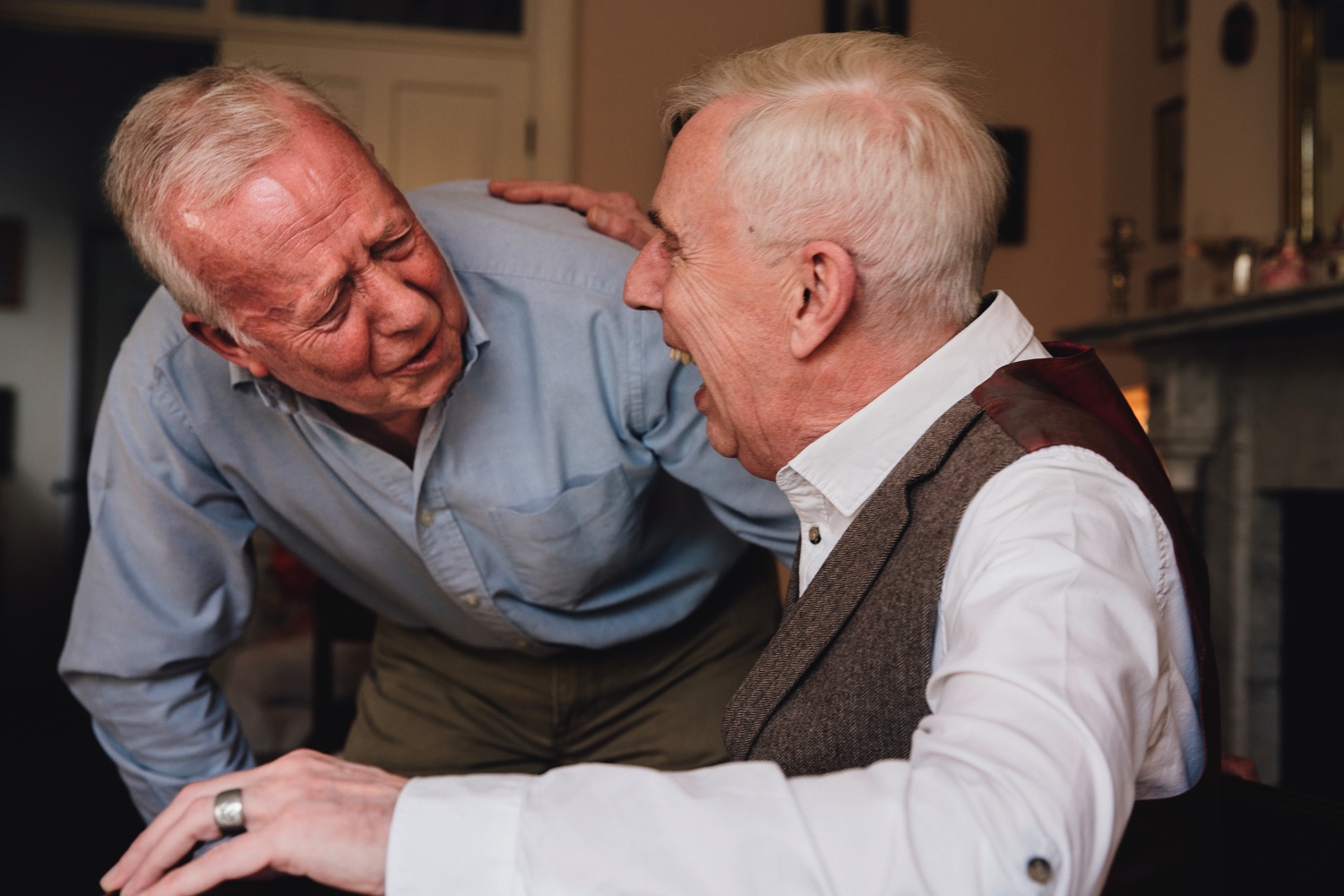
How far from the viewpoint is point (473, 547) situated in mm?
1491

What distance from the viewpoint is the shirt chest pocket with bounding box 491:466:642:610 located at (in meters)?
1.45

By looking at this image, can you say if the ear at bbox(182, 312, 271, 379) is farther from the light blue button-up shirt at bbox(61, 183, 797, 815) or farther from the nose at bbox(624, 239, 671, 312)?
the nose at bbox(624, 239, 671, 312)

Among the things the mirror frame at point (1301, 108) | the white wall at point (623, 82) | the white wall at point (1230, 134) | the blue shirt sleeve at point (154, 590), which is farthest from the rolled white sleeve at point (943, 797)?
the white wall at point (623, 82)

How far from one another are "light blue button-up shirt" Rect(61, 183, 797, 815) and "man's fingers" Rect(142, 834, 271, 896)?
2.42ft

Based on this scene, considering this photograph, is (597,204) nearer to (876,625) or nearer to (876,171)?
(876,171)

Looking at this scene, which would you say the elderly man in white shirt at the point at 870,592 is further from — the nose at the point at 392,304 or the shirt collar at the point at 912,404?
the nose at the point at 392,304

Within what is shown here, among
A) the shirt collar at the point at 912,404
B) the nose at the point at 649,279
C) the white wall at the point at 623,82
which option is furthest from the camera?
the white wall at the point at 623,82

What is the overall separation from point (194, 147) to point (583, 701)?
871 mm

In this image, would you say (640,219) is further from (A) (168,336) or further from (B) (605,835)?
(B) (605,835)

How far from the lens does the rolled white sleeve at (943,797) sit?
0.61m

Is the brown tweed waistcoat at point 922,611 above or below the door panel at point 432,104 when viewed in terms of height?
below

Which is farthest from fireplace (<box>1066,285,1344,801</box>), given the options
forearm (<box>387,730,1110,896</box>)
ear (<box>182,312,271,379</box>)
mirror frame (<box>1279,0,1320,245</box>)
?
forearm (<box>387,730,1110,896</box>)

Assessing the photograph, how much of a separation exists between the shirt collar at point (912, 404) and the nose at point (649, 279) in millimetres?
225

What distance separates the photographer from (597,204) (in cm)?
166
